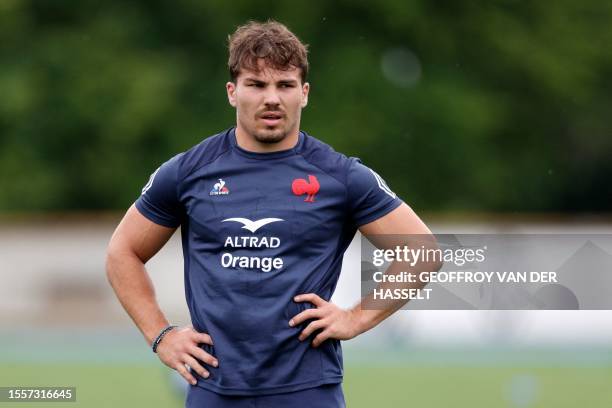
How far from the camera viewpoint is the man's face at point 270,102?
17.8ft

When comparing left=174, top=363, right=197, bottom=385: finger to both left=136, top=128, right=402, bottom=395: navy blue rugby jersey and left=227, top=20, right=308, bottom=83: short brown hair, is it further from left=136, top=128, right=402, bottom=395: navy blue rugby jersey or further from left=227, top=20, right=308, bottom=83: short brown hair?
left=227, top=20, right=308, bottom=83: short brown hair

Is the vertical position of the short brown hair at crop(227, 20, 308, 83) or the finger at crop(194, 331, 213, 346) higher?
the short brown hair at crop(227, 20, 308, 83)

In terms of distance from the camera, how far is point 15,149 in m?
29.3

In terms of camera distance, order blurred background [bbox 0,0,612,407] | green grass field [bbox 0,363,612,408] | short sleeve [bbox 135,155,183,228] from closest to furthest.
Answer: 1. short sleeve [bbox 135,155,183,228]
2. green grass field [bbox 0,363,612,408]
3. blurred background [bbox 0,0,612,407]

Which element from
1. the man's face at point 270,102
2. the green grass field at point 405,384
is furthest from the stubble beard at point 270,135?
the green grass field at point 405,384

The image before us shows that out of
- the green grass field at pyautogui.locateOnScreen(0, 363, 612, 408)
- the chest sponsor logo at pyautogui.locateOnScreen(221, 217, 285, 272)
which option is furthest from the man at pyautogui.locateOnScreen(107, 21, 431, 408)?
the green grass field at pyautogui.locateOnScreen(0, 363, 612, 408)

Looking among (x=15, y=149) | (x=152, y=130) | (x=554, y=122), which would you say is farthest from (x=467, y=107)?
(x=15, y=149)

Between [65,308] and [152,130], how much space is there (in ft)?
26.1

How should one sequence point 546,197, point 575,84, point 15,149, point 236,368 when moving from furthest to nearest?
point 546,197
point 575,84
point 15,149
point 236,368

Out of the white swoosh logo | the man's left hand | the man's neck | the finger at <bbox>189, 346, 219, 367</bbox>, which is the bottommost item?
the finger at <bbox>189, 346, 219, 367</bbox>

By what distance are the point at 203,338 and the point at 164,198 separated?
0.63m

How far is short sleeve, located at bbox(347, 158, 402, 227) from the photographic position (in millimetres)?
5457

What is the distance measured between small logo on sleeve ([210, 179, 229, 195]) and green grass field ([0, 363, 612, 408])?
17.6ft

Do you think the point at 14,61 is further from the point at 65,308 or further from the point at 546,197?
the point at 546,197
